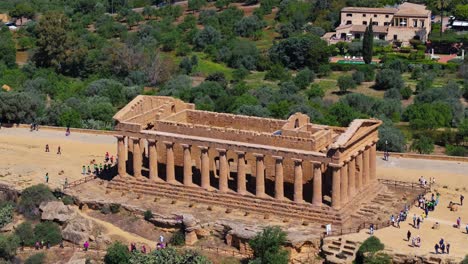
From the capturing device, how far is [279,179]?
68000mm

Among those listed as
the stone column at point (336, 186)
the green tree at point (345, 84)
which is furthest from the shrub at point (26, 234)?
the green tree at point (345, 84)

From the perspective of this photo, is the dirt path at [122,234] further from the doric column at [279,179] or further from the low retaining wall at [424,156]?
the low retaining wall at [424,156]

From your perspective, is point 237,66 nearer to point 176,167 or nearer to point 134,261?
point 176,167

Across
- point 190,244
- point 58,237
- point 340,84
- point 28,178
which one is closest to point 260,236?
point 190,244

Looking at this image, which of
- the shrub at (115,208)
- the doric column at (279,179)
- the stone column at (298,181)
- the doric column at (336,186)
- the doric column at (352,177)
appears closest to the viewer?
the doric column at (336,186)

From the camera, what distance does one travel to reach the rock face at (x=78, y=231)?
68.8 metres

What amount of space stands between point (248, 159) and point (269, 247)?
11.1 m

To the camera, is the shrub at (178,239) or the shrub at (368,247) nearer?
the shrub at (368,247)

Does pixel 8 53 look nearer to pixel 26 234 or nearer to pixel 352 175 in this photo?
pixel 26 234

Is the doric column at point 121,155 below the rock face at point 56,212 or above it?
above

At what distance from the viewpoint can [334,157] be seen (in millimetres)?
65625

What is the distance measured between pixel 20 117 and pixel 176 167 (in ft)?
85.9

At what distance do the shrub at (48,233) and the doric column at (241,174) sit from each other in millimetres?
13173

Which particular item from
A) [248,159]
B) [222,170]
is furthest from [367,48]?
[222,170]
